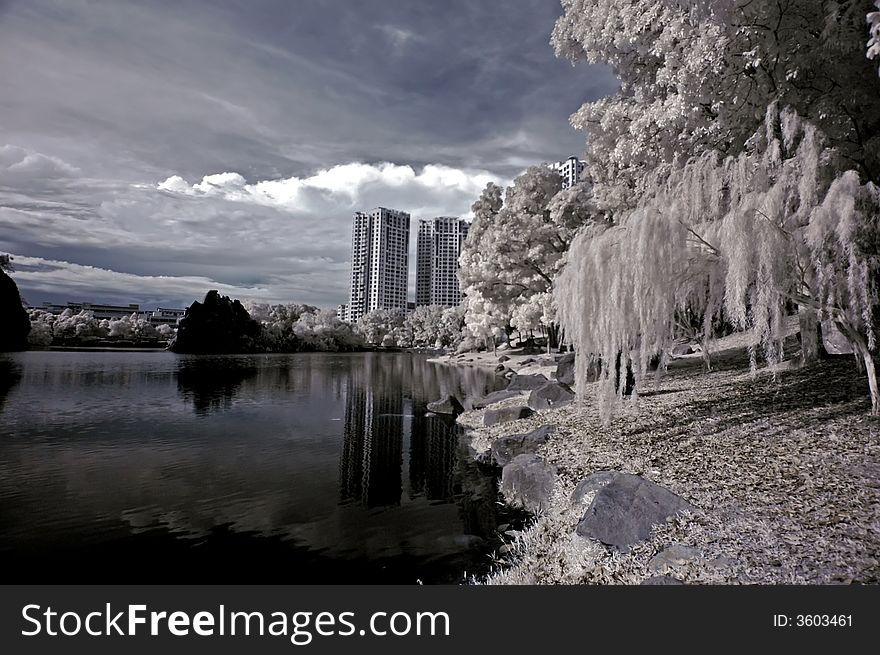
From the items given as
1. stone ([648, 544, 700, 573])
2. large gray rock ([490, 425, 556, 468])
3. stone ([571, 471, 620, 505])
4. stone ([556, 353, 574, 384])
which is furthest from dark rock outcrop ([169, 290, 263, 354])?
stone ([648, 544, 700, 573])

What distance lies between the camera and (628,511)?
618cm

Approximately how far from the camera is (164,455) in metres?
12.4

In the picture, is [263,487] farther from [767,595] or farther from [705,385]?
[705,385]

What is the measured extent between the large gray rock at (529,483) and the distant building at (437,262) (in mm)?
130157

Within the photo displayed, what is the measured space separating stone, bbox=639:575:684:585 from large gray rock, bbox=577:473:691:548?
770mm

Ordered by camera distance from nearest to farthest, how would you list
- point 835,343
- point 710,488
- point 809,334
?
point 710,488 → point 809,334 → point 835,343

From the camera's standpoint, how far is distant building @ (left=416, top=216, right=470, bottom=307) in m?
142

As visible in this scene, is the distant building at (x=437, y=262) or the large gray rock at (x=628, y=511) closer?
the large gray rock at (x=628, y=511)

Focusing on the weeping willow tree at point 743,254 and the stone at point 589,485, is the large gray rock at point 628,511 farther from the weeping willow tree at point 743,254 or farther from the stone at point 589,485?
the weeping willow tree at point 743,254

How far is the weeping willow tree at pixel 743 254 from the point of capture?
22.2 feet

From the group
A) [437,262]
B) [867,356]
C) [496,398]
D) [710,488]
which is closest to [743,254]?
[867,356]

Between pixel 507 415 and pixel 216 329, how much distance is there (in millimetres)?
77031

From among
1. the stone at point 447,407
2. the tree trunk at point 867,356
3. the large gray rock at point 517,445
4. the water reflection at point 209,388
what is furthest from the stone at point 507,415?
the water reflection at point 209,388

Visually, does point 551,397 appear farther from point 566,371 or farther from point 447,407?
point 447,407
